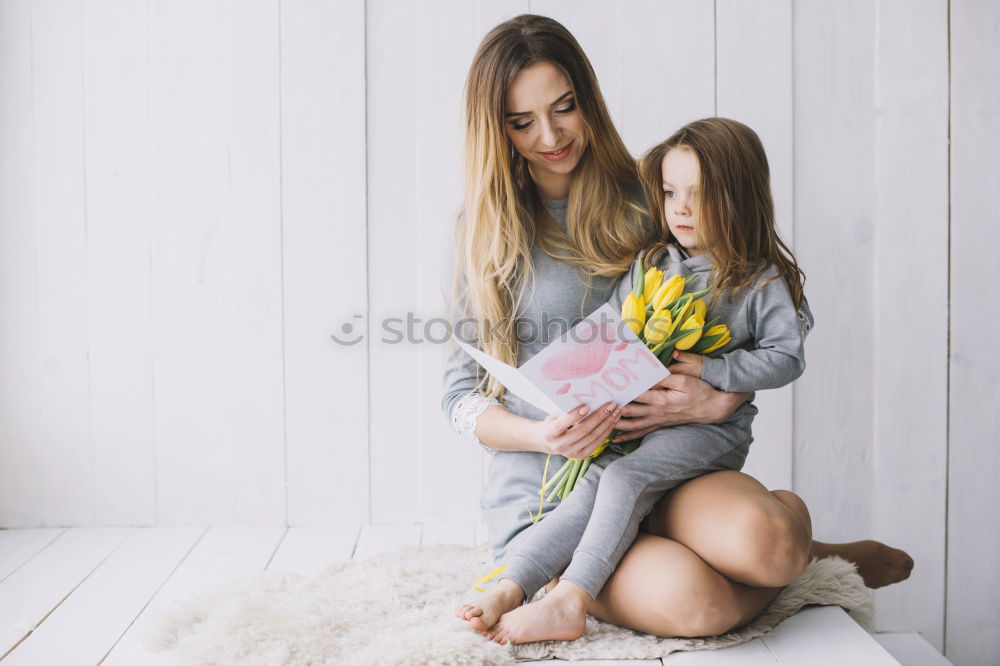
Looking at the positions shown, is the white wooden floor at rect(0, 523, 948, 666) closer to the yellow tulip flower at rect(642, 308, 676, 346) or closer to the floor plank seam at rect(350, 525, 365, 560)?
the floor plank seam at rect(350, 525, 365, 560)

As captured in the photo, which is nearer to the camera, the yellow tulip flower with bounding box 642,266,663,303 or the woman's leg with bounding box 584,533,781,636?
the woman's leg with bounding box 584,533,781,636

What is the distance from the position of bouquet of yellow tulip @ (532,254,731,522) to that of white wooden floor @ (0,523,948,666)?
0.33 m

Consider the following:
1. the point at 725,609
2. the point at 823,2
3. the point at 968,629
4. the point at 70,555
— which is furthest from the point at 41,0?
the point at 968,629

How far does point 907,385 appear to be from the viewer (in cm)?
206

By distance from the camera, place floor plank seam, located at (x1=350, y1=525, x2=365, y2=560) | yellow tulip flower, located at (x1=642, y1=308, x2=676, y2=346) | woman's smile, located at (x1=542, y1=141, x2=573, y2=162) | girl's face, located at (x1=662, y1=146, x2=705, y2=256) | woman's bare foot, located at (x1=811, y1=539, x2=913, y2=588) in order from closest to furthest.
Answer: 1. yellow tulip flower, located at (x1=642, y1=308, x2=676, y2=346)
2. girl's face, located at (x1=662, y1=146, x2=705, y2=256)
3. woman's smile, located at (x1=542, y1=141, x2=573, y2=162)
4. woman's bare foot, located at (x1=811, y1=539, x2=913, y2=588)
5. floor plank seam, located at (x1=350, y1=525, x2=365, y2=560)

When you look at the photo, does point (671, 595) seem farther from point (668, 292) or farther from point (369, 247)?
point (369, 247)

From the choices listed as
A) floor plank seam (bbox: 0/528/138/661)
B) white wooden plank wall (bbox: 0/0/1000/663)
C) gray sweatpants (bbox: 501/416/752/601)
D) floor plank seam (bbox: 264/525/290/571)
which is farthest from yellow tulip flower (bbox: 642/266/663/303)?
floor plank seam (bbox: 0/528/138/661)

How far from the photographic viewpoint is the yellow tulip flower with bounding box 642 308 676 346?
4.40ft

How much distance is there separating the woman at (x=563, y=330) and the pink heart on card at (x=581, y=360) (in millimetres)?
85

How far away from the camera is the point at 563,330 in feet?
5.28

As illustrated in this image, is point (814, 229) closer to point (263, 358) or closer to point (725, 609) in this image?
point (725, 609)

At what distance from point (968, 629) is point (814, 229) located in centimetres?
109

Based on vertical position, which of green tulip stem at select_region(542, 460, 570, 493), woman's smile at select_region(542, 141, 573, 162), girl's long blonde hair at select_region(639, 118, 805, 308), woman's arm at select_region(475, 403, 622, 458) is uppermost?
woman's smile at select_region(542, 141, 573, 162)

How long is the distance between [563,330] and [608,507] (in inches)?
16.4
